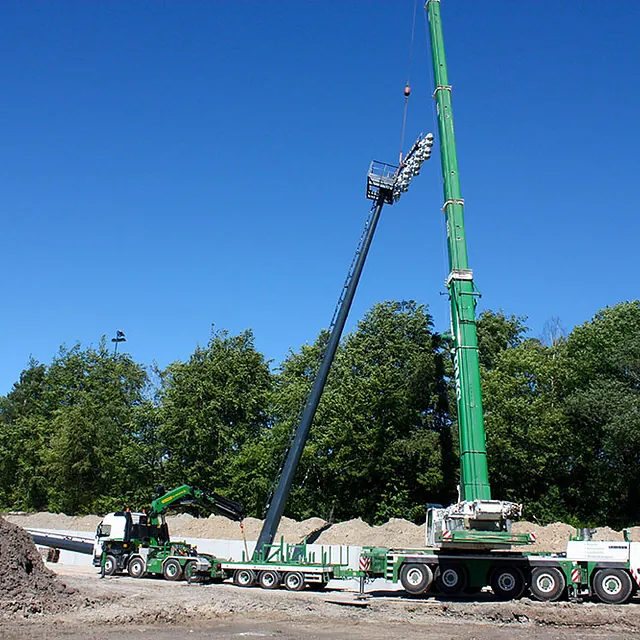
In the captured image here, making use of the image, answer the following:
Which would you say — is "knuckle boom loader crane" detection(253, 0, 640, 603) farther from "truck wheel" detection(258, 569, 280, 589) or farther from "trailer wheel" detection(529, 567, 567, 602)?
"truck wheel" detection(258, 569, 280, 589)

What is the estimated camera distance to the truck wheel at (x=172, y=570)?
2356 cm

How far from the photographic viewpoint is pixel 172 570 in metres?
23.6

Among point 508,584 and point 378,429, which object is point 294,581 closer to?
point 508,584

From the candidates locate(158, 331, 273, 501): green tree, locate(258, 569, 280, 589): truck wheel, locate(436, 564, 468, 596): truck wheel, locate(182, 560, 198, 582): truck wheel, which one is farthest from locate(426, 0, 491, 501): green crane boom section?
locate(158, 331, 273, 501): green tree

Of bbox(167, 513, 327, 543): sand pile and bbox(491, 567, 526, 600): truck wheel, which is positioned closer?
bbox(491, 567, 526, 600): truck wheel

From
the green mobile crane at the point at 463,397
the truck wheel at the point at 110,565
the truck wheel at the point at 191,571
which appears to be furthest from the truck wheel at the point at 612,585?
the truck wheel at the point at 110,565

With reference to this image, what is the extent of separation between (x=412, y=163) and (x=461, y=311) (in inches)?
308

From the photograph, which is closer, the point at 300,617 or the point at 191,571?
the point at 300,617

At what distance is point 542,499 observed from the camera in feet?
129

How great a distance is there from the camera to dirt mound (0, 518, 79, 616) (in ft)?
51.5

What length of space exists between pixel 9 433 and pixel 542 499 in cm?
4619

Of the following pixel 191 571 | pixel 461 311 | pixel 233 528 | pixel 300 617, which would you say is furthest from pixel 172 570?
pixel 461 311

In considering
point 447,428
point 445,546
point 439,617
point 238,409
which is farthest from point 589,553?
point 238,409

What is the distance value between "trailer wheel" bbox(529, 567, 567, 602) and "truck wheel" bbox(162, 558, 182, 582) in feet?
39.7
